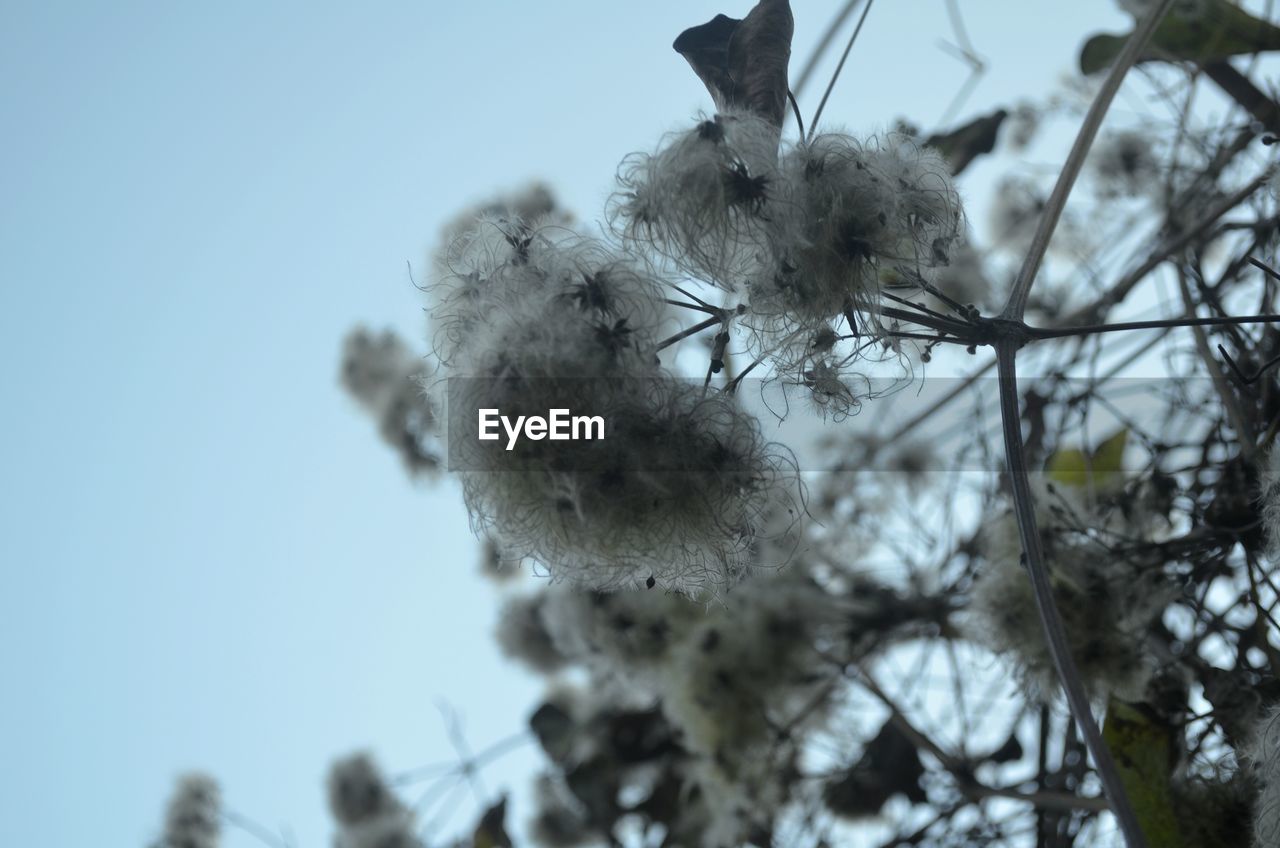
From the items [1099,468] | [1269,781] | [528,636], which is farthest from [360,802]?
[1269,781]

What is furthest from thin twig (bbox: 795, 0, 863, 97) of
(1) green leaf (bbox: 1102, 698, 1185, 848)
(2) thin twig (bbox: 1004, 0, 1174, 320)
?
(1) green leaf (bbox: 1102, 698, 1185, 848)

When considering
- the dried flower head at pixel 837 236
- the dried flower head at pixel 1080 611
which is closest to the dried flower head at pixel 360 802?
the dried flower head at pixel 1080 611

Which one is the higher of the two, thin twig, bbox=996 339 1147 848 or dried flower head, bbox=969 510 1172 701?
dried flower head, bbox=969 510 1172 701

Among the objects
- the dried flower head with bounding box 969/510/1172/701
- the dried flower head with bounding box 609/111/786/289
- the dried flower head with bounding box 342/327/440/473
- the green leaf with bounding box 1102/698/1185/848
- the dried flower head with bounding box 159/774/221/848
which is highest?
the dried flower head with bounding box 342/327/440/473

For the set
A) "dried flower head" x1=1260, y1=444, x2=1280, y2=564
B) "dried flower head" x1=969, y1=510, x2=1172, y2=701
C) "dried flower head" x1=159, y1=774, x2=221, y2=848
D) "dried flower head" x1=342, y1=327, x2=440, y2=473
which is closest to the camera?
"dried flower head" x1=1260, y1=444, x2=1280, y2=564

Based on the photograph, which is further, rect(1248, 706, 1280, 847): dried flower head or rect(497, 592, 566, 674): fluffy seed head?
rect(497, 592, 566, 674): fluffy seed head

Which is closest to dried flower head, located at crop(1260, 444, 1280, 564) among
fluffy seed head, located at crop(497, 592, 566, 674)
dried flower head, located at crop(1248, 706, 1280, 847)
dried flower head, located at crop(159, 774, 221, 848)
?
dried flower head, located at crop(1248, 706, 1280, 847)

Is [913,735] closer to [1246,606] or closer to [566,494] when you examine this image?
[1246,606]

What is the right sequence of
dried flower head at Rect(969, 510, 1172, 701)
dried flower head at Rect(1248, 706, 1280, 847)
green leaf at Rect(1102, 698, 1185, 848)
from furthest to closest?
dried flower head at Rect(969, 510, 1172, 701), green leaf at Rect(1102, 698, 1185, 848), dried flower head at Rect(1248, 706, 1280, 847)

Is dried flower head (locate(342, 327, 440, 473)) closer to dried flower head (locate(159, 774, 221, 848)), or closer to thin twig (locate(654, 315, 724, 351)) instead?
dried flower head (locate(159, 774, 221, 848))
